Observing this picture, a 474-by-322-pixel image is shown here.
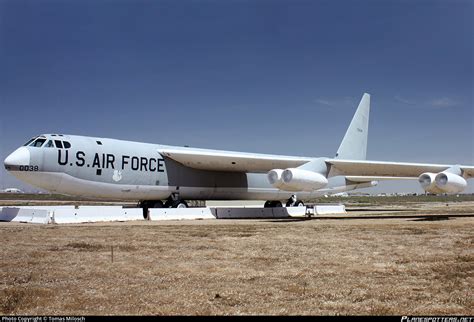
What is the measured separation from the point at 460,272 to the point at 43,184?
19137 mm

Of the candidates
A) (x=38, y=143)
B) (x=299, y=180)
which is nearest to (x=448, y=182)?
(x=299, y=180)

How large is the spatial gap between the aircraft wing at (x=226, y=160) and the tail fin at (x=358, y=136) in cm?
910

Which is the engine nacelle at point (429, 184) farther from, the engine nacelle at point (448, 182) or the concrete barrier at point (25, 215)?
the concrete barrier at point (25, 215)

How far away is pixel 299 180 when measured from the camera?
79.9 feet

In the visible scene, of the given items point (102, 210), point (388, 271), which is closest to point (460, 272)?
point (388, 271)

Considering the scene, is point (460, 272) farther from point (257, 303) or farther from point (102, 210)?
point (102, 210)

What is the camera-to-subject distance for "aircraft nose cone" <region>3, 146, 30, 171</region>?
2090 centimetres

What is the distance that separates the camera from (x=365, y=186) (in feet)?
127

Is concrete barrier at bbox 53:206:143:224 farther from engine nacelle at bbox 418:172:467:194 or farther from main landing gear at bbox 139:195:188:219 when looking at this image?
engine nacelle at bbox 418:172:467:194

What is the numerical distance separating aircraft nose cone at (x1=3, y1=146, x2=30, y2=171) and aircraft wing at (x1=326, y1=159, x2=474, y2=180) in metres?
17.2

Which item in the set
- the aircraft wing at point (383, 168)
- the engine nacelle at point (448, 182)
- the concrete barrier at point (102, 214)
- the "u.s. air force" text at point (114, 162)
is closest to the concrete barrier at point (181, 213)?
the concrete barrier at point (102, 214)

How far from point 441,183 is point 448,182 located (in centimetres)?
35

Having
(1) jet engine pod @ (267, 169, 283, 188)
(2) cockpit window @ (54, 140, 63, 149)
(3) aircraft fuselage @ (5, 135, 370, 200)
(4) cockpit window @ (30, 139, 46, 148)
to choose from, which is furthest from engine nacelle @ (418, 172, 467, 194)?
(4) cockpit window @ (30, 139, 46, 148)

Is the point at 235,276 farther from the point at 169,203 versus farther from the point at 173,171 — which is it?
the point at 169,203
